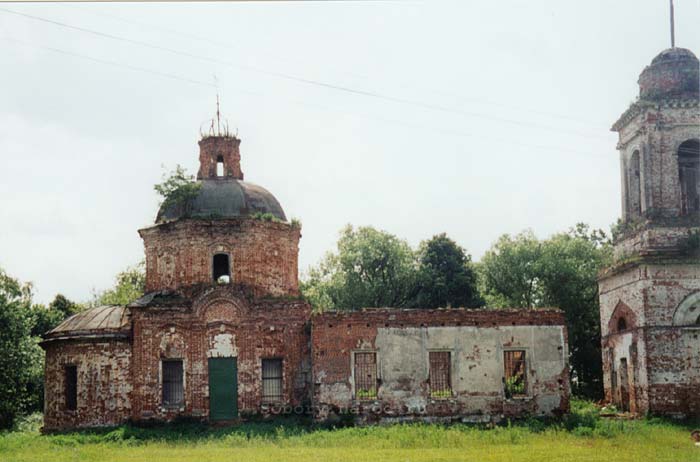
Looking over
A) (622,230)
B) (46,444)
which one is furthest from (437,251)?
(46,444)

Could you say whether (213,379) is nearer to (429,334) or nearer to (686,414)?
(429,334)

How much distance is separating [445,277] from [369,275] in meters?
5.26

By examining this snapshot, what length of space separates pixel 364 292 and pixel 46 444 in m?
27.2

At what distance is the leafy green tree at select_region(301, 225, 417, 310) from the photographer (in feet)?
160

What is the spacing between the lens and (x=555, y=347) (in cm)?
2811

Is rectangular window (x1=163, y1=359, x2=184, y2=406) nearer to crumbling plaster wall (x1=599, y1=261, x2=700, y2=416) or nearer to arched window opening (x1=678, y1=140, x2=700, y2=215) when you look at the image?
crumbling plaster wall (x1=599, y1=261, x2=700, y2=416)

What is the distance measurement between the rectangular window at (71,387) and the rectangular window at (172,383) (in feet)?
→ 9.53

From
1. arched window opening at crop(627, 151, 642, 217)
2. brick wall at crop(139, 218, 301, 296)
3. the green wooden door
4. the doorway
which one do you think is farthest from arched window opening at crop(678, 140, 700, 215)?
the green wooden door

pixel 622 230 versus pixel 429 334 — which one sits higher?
pixel 622 230

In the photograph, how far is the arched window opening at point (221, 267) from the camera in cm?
2961

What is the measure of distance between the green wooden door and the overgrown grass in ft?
3.03

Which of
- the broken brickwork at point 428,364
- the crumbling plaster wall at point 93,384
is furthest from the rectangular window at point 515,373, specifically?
the crumbling plaster wall at point 93,384

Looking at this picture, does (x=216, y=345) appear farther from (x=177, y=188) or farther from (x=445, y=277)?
(x=445, y=277)

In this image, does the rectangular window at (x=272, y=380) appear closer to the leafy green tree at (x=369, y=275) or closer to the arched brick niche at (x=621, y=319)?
the arched brick niche at (x=621, y=319)
